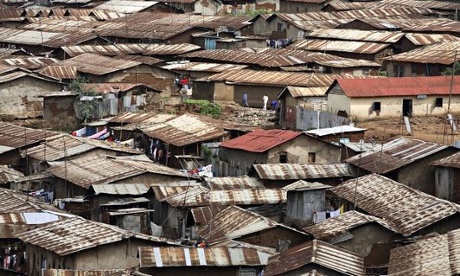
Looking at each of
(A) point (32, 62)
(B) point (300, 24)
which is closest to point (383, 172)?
(A) point (32, 62)

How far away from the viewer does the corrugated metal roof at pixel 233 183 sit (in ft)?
90.2

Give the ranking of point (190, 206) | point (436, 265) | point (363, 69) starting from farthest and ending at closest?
1. point (363, 69)
2. point (190, 206)
3. point (436, 265)

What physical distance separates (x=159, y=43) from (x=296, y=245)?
28.4 metres

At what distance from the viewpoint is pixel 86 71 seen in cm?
4275

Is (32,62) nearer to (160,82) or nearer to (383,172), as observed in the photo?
(160,82)

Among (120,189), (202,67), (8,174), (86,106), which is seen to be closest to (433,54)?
(202,67)

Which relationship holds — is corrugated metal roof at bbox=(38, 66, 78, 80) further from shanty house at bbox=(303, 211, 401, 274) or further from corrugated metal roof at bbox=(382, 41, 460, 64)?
shanty house at bbox=(303, 211, 401, 274)

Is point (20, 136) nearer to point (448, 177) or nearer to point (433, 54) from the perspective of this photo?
point (448, 177)

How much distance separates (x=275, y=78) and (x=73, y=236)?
1773 cm

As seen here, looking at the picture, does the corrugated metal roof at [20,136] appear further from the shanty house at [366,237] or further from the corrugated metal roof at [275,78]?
the shanty house at [366,237]

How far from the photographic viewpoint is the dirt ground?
3303 cm

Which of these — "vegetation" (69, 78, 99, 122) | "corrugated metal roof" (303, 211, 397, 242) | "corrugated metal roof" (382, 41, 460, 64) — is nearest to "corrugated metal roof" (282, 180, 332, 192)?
"corrugated metal roof" (303, 211, 397, 242)

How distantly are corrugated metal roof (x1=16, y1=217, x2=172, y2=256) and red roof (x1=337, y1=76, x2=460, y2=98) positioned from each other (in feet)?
41.4

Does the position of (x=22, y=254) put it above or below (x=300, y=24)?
below
